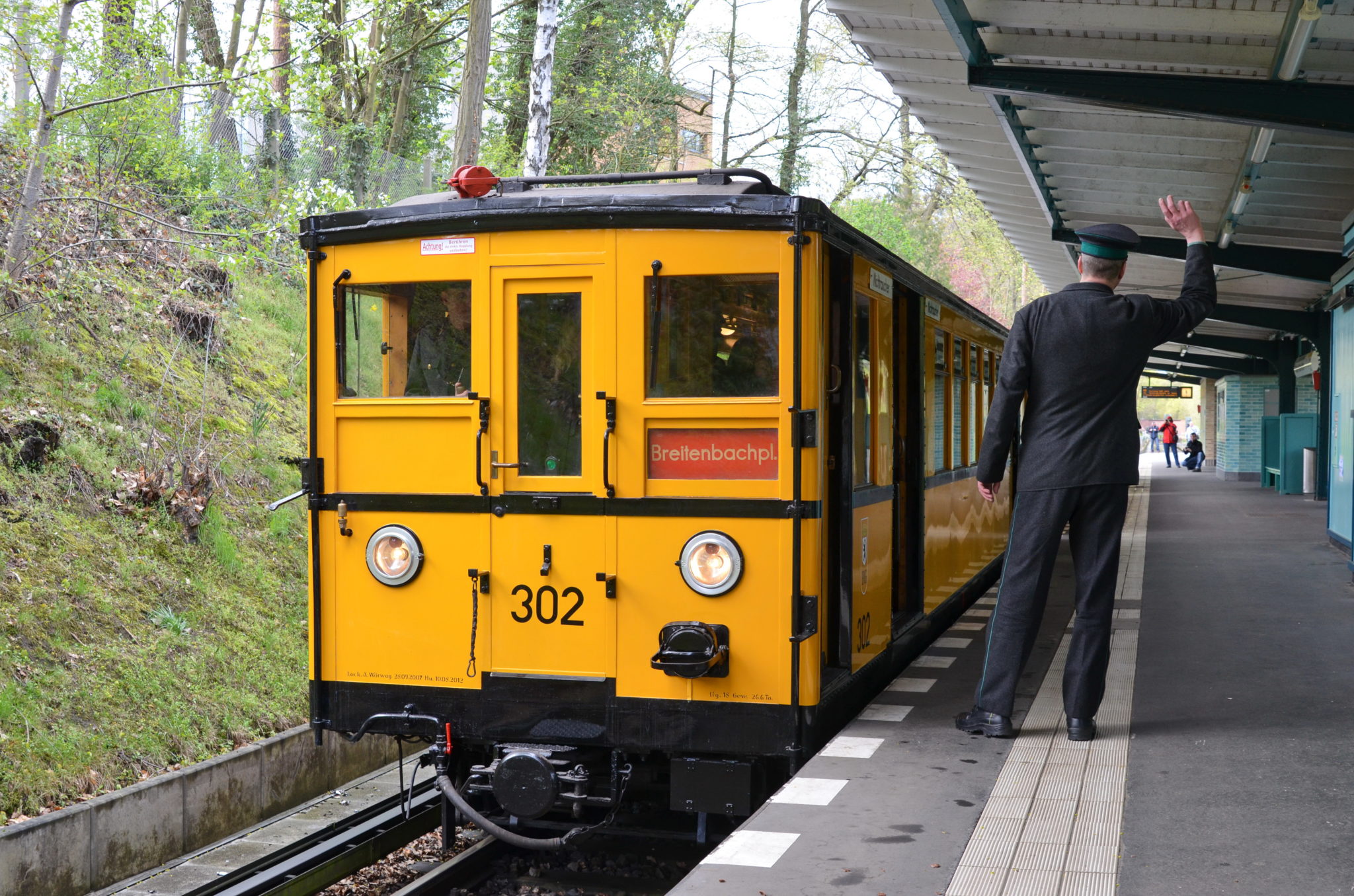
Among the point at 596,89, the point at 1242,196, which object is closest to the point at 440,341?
the point at 1242,196

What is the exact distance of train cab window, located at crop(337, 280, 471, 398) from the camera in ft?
18.4

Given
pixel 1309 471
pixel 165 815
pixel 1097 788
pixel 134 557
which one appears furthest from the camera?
pixel 1309 471

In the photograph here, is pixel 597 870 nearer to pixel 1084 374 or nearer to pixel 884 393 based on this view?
pixel 884 393

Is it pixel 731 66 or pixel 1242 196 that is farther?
pixel 731 66

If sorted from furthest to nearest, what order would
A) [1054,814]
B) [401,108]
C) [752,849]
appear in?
1. [401,108]
2. [1054,814]
3. [752,849]

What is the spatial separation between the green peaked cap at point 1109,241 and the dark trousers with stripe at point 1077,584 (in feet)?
3.12

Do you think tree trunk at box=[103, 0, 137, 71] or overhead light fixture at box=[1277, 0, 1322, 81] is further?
tree trunk at box=[103, 0, 137, 71]

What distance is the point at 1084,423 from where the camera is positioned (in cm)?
535

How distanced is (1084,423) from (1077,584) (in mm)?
661

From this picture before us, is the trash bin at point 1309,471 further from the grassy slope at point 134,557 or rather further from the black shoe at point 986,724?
the black shoe at point 986,724

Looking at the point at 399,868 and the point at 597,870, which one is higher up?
the point at 597,870

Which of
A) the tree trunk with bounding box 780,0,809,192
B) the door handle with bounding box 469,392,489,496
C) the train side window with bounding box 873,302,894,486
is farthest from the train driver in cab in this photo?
the tree trunk with bounding box 780,0,809,192

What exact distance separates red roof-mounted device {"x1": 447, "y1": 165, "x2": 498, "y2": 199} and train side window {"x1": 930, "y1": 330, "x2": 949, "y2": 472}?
11.7 feet

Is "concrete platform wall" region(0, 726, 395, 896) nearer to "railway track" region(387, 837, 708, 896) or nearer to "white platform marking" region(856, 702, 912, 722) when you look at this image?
"railway track" region(387, 837, 708, 896)
